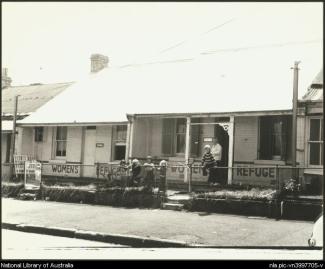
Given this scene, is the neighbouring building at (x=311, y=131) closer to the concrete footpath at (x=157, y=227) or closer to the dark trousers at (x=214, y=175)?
the dark trousers at (x=214, y=175)

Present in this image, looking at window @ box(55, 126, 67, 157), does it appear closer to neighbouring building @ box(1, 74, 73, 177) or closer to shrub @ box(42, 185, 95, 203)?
neighbouring building @ box(1, 74, 73, 177)

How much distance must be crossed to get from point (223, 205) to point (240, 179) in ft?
12.5

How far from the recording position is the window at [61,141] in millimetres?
22156

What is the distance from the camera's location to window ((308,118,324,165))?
1398cm

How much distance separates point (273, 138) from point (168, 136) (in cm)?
445

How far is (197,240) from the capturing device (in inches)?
362

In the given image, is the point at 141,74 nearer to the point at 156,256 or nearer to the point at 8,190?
the point at 8,190

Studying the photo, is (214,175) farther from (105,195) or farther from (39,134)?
(39,134)

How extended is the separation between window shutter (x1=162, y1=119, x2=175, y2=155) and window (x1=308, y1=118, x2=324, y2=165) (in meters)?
6.08

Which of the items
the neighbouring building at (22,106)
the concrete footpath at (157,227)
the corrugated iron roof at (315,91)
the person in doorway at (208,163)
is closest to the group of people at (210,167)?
the person in doorway at (208,163)

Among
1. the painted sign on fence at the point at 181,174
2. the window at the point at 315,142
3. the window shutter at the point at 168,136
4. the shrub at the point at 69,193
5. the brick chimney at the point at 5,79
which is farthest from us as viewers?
the brick chimney at the point at 5,79

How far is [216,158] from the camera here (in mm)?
16109

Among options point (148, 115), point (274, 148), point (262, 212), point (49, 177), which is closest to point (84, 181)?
point (49, 177)

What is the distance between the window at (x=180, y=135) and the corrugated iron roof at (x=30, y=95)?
9218 mm
